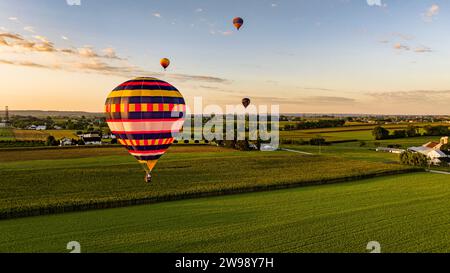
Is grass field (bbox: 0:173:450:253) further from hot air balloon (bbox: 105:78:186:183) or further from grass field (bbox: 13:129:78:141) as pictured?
grass field (bbox: 13:129:78:141)

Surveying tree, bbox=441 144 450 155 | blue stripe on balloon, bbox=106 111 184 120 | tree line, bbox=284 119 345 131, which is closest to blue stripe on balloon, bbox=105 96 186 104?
blue stripe on balloon, bbox=106 111 184 120

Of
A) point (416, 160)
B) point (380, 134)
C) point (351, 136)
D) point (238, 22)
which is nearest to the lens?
point (238, 22)

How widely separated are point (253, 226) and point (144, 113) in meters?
8.34

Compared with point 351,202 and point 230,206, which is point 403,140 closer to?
point 351,202

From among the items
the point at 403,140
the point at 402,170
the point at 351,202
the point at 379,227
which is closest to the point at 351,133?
the point at 403,140

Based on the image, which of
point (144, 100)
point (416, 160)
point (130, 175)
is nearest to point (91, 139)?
point (130, 175)

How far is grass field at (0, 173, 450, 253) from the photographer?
600 inches

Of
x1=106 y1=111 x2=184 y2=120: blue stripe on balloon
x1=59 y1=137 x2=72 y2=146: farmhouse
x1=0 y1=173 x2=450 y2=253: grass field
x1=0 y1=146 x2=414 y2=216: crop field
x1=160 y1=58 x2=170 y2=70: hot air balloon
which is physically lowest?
x1=0 y1=173 x2=450 y2=253: grass field

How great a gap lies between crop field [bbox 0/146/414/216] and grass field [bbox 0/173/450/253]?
1899mm

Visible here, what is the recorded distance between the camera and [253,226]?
1808 cm

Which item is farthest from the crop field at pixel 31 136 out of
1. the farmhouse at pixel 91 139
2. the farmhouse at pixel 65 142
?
the farmhouse at pixel 91 139

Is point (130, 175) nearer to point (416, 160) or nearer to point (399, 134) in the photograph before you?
point (416, 160)

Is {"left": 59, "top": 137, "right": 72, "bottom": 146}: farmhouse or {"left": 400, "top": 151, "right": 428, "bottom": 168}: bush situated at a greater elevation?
{"left": 59, "top": 137, "right": 72, "bottom": 146}: farmhouse

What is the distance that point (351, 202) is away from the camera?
23.3 meters
